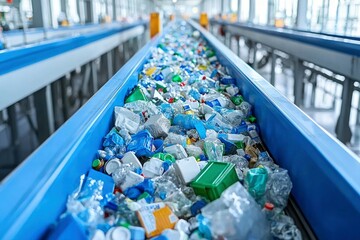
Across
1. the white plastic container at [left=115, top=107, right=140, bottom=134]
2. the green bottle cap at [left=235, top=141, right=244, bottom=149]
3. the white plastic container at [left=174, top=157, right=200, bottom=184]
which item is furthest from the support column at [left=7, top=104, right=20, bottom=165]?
the white plastic container at [left=174, top=157, right=200, bottom=184]

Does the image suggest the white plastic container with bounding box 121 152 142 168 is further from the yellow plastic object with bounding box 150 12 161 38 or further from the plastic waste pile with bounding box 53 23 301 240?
the yellow plastic object with bounding box 150 12 161 38

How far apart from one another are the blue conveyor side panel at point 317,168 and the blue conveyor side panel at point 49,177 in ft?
2.35

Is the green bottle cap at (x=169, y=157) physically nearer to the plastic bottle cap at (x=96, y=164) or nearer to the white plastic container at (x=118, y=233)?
the plastic bottle cap at (x=96, y=164)

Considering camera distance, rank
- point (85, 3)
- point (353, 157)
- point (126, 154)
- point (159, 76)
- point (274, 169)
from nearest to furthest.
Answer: point (353, 157) → point (274, 169) → point (126, 154) → point (159, 76) → point (85, 3)

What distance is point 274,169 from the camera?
140 cm

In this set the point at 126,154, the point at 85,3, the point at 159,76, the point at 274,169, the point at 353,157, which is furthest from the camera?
the point at 85,3

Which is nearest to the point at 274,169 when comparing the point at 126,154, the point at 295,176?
the point at 295,176

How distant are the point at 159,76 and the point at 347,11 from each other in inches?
167

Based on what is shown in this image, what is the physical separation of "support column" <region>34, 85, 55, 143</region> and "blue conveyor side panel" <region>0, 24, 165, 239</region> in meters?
2.68

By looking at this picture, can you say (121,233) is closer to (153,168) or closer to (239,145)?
(153,168)

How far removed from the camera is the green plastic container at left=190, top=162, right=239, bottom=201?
122cm

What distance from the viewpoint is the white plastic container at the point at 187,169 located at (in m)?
1.35

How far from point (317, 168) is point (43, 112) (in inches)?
143

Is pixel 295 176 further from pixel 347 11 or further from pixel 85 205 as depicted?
pixel 347 11
